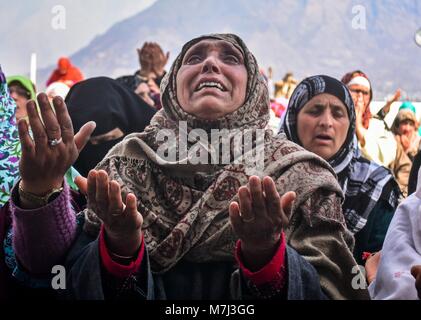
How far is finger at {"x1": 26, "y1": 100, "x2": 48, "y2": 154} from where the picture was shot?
132 centimetres

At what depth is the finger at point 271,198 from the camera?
1.29 metres

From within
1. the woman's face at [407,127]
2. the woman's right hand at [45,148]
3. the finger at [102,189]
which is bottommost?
the finger at [102,189]

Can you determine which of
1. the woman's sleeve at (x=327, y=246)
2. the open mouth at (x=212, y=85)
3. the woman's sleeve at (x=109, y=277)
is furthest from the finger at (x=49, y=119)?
the woman's sleeve at (x=327, y=246)

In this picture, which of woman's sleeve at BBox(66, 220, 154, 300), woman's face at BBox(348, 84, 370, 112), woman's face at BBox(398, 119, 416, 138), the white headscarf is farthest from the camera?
woman's face at BBox(398, 119, 416, 138)

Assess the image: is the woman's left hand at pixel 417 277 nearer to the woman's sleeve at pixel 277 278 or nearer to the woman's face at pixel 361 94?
the woman's sleeve at pixel 277 278

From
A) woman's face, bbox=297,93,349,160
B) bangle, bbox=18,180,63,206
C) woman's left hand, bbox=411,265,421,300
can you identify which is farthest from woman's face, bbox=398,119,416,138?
bangle, bbox=18,180,63,206

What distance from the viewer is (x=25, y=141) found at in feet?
4.42

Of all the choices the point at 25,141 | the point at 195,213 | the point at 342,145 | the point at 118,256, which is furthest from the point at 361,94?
the point at 25,141

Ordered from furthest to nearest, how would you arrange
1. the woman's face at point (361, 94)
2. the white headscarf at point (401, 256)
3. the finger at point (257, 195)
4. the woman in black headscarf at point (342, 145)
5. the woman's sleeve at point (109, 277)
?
the woman's face at point (361, 94)
the woman in black headscarf at point (342, 145)
the white headscarf at point (401, 256)
the woman's sleeve at point (109, 277)
the finger at point (257, 195)

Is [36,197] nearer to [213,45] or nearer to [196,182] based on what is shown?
[196,182]

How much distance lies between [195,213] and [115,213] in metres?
0.31

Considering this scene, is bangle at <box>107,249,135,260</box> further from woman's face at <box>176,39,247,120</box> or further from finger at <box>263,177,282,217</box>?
woman's face at <box>176,39,247,120</box>
